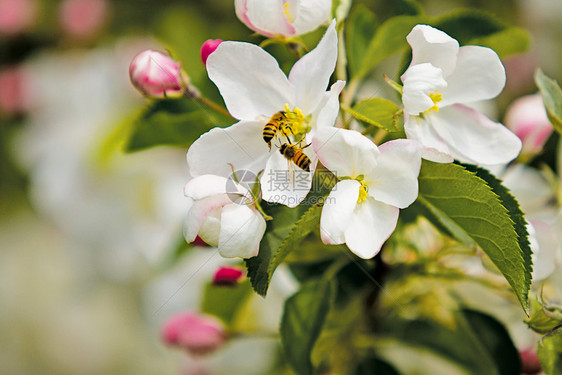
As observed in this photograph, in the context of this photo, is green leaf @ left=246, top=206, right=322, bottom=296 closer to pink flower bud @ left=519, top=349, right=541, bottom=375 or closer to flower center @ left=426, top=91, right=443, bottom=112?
flower center @ left=426, top=91, right=443, bottom=112

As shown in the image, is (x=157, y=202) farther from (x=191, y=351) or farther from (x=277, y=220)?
(x=277, y=220)

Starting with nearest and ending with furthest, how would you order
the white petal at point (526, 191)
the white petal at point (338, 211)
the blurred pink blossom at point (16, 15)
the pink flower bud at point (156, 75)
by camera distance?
the white petal at point (338, 211), the pink flower bud at point (156, 75), the white petal at point (526, 191), the blurred pink blossom at point (16, 15)

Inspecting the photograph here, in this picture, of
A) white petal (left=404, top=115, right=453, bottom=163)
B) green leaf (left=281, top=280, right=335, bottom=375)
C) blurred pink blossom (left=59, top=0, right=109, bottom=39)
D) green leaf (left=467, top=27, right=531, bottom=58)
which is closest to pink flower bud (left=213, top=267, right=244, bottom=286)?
green leaf (left=281, top=280, right=335, bottom=375)

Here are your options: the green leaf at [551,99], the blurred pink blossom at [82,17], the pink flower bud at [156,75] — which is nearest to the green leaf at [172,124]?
the pink flower bud at [156,75]

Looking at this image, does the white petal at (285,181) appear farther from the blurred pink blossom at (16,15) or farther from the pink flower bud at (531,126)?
the blurred pink blossom at (16,15)

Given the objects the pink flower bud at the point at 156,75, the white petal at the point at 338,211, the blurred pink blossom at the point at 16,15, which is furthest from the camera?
the blurred pink blossom at the point at 16,15

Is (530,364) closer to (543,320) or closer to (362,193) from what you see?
(543,320)
